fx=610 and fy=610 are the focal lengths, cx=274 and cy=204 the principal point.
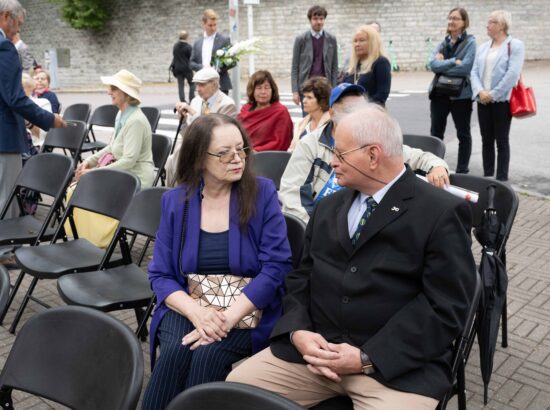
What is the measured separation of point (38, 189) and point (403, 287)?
340 centimetres

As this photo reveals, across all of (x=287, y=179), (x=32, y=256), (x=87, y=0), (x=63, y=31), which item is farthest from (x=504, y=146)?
(x=63, y=31)

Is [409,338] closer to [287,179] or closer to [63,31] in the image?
[287,179]

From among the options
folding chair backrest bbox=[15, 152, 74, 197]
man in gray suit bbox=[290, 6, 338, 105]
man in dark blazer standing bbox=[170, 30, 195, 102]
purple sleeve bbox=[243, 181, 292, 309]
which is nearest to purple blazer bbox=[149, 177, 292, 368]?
purple sleeve bbox=[243, 181, 292, 309]

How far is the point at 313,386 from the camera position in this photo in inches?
92.2

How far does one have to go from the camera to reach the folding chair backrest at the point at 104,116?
317 inches

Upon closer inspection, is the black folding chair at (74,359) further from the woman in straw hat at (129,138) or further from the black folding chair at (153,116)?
the black folding chair at (153,116)

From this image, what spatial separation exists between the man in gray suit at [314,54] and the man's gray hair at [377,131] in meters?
5.93

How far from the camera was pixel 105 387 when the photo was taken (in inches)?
75.8

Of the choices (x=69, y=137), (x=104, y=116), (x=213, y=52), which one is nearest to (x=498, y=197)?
(x=69, y=137)

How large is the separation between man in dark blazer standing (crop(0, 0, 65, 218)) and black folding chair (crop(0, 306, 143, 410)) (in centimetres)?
340

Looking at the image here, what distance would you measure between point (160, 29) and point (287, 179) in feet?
94.1

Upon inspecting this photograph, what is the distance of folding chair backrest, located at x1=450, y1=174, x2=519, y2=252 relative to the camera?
3.30 m

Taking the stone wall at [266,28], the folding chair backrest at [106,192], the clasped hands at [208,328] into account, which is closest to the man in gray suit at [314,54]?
the folding chair backrest at [106,192]

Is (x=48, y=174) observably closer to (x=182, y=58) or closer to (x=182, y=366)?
(x=182, y=366)
